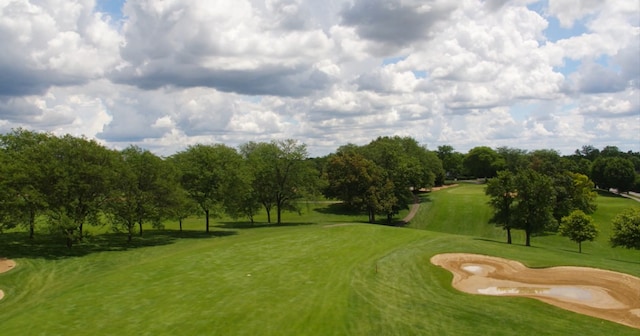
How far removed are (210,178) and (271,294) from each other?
33.1m

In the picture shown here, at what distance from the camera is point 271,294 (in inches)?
1034

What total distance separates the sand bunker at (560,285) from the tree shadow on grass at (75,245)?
31193mm

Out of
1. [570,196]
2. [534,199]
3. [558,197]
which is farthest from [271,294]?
[570,196]

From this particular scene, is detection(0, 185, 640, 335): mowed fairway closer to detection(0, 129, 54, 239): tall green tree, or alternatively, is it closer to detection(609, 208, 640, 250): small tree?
detection(0, 129, 54, 239): tall green tree

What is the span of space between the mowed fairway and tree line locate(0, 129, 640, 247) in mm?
6011

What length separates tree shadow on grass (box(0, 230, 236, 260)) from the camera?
37.4m

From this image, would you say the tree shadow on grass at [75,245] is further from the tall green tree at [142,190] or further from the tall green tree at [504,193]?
the tall green tree at [504,193]

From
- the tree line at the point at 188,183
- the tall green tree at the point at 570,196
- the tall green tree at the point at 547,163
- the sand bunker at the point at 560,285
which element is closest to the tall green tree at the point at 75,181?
the tree line at the point at 188,183

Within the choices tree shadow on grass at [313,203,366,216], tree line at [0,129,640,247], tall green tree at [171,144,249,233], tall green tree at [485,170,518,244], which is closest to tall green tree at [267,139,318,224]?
tree line at [0,129,640,247]

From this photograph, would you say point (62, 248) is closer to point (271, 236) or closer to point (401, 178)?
point (271, 236)

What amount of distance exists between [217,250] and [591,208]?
68423mm

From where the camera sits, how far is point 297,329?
2091 cm

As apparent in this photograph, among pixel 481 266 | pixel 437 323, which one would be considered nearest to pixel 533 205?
pixel 481 266

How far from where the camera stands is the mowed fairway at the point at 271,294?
21203mm
